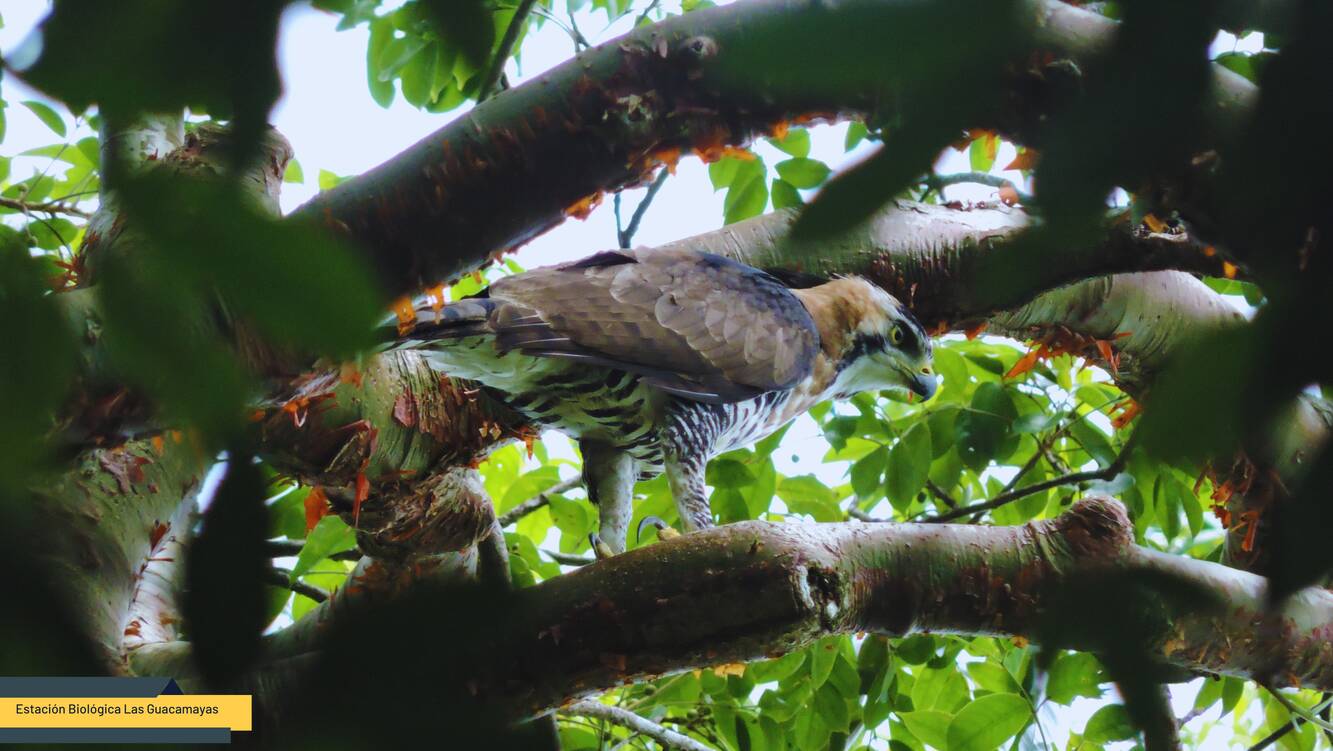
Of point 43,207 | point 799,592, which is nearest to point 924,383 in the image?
point 799,592

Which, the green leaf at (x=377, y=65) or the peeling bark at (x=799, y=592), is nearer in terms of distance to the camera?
the peeling bark at (x=799, y=592)

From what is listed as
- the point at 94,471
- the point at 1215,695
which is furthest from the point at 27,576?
the point at 1215,695

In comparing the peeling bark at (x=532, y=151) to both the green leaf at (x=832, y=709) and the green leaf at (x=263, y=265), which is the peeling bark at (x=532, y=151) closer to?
the green leaf at (x=263, y=265)

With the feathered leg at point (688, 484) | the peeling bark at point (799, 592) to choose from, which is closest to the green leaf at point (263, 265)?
the peeling bark at point (799, 592)

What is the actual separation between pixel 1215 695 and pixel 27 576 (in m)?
3.80

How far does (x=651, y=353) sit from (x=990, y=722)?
1436mm

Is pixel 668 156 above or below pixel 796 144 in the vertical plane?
below

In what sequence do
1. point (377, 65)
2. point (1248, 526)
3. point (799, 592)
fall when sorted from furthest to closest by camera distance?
point (1248, 526) → point (377, 65) → point (799, 592)

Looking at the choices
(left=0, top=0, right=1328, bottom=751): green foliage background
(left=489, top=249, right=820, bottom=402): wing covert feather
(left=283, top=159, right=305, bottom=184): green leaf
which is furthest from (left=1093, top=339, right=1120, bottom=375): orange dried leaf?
(left=283, top=159, right=305, bottom=184): green leaf

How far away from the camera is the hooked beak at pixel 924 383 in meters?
3.97

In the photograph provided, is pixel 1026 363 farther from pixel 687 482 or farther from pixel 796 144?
pixel 687 482

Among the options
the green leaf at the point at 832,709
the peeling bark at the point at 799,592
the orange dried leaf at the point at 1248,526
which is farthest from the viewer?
the green leaf at the point at 832,709

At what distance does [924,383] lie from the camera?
13.1ft

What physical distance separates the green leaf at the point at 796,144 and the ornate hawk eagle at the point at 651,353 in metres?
0.47
